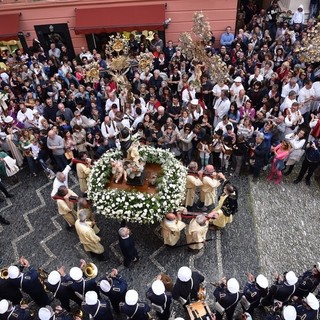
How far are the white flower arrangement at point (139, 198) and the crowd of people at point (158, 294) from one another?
4.69 ft

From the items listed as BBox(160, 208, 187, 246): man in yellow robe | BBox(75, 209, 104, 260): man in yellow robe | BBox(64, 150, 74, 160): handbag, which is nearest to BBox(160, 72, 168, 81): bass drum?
BBox(64, 150, 74, 160): handbag

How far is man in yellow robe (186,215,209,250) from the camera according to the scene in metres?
8.45

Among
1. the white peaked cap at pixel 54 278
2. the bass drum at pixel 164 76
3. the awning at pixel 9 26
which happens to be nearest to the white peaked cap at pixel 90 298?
the white peaked cap at pixel 54 278

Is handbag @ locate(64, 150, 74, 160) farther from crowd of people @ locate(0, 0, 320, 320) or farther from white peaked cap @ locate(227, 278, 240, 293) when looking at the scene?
white peaked cap @ locate(227, 278, 240, 293)

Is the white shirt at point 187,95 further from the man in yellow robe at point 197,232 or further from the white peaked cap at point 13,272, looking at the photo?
the white peaked cap at point 13,272

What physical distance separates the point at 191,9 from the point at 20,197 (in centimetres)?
1047

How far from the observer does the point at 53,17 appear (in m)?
15.5

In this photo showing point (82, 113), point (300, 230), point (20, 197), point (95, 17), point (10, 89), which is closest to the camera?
point (300, 230)

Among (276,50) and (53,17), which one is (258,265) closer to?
(276,50)

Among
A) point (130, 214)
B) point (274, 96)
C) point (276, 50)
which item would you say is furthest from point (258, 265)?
point (276, 50)

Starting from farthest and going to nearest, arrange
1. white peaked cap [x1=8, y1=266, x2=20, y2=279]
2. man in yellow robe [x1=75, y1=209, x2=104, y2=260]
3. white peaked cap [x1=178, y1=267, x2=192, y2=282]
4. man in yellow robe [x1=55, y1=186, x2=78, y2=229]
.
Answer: man in yellow robe [x1=55, y1=186, x2=78, y2=229], man in yellow robe [x1=75, y1=209, x2=104, y2=260], white peaked cap [x1=8, y1=266, x2=20, y2=279], white peaked cap [x1=178, y1=267, x2=192, y2=282]

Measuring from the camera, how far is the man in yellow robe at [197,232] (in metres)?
8.45

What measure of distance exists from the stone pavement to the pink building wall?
26.9 ft

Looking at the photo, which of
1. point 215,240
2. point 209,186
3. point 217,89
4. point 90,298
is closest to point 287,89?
point 217,89
